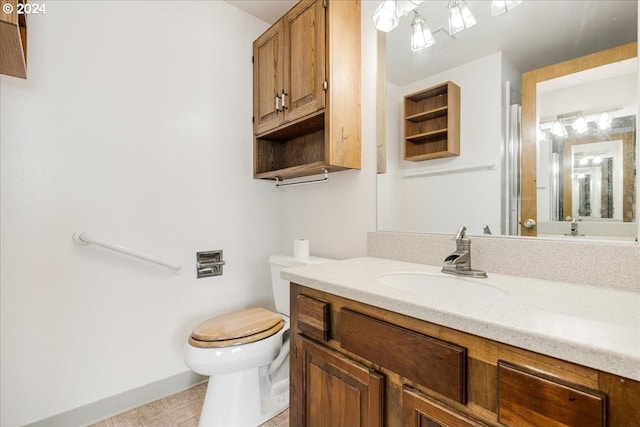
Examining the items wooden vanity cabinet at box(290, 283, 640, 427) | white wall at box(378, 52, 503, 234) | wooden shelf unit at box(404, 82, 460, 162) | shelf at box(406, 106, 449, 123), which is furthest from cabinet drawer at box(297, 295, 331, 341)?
shelf at box(406, 106, 449, 123)

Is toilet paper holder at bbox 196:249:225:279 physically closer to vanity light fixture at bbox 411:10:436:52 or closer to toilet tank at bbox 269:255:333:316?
toilet tank at bbox 269:255:333:316

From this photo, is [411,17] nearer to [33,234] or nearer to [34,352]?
[33,234]

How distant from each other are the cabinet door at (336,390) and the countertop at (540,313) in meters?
0.20

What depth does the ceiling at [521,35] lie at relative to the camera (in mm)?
930

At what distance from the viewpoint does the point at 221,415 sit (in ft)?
4.43

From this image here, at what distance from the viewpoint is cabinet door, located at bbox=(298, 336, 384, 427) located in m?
0.79

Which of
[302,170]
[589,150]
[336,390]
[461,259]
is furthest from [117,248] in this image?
[589,150]

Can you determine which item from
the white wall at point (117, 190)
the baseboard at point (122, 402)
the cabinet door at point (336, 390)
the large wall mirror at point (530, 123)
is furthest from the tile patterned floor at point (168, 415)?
the large wall mirror at point (530, 123)

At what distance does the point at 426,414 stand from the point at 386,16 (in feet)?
4.82

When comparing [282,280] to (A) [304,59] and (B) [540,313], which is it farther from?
(B) [540,313]

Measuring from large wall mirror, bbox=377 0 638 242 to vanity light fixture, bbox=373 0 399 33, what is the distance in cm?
9

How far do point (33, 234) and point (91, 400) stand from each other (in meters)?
0.84

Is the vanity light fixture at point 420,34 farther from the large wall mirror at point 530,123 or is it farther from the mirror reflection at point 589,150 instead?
the mirror reflection at point 589,150

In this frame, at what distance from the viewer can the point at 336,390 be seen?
891 millimetres
